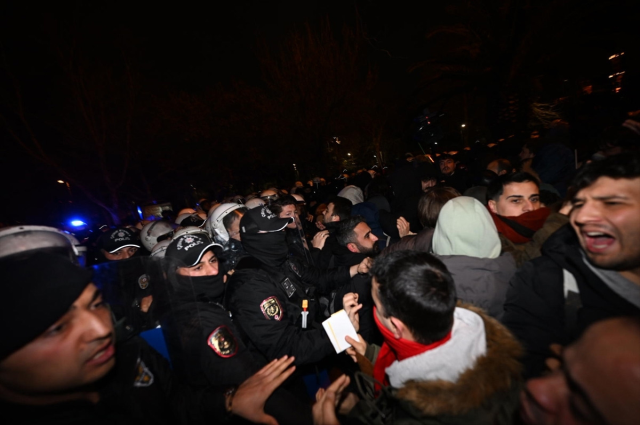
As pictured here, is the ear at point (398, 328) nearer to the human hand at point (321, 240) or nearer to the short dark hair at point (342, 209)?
the human hand at point (321, 240)

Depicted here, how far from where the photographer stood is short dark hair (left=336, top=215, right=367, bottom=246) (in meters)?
3.36

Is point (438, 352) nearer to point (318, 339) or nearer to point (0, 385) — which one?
point (318, 339)

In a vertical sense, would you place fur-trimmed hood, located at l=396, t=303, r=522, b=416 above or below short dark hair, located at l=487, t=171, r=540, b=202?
below

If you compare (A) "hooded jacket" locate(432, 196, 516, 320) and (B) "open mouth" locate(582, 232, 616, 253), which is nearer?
(B) "open mouth" locate(582, 232, 616, 253)

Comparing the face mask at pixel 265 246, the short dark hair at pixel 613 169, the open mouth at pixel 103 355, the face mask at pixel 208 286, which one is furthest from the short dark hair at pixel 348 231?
the open mouth at pixel 103 355

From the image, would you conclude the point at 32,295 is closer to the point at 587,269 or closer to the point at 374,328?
the point at 374,328

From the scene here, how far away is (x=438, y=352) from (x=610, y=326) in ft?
2.31

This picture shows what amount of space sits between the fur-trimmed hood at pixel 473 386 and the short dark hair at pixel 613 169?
1.15 metres

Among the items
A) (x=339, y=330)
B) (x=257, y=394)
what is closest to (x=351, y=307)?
(x=339, y=330)

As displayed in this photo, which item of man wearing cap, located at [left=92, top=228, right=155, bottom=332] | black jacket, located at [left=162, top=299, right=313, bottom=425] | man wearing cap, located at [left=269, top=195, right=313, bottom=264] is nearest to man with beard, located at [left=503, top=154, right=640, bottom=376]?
black jacket, located at [left=162, top=299, right=313, bottom=425]

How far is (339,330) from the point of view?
6.51 feet

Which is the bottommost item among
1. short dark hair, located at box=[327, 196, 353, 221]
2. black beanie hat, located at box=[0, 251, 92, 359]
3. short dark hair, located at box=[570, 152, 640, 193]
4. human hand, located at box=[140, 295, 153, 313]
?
short dark hair, located at box=[327, 196, 353, 221]

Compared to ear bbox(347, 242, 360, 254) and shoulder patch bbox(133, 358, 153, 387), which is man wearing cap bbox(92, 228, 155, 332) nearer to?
shoulder patch bbox(133, 358, 153, 387)

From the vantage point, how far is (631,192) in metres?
1.45
